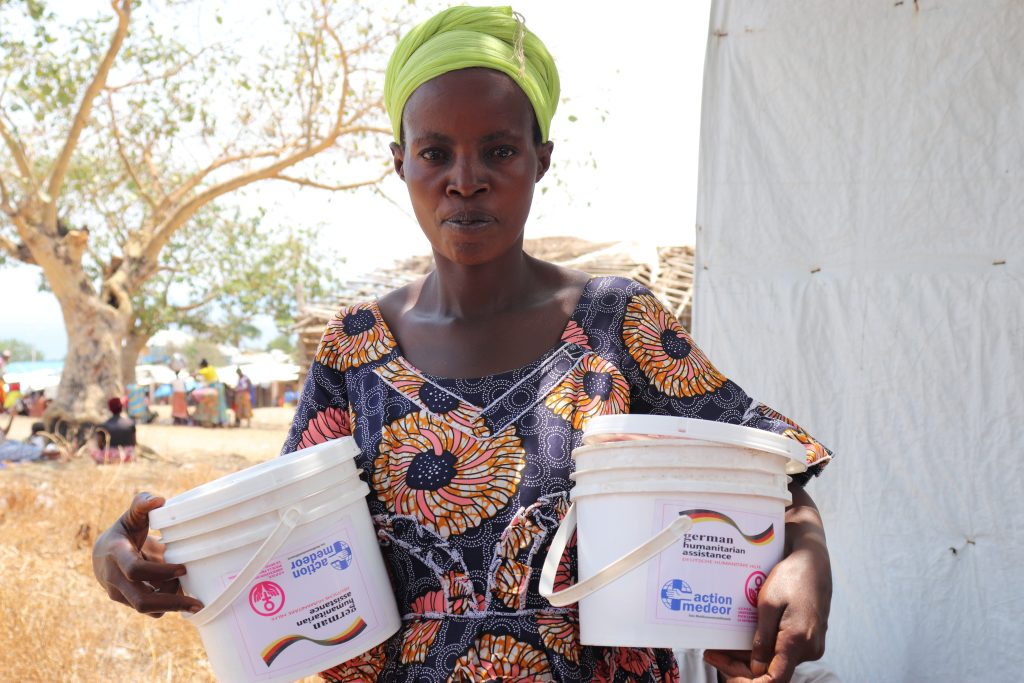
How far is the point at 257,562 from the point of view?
1.23 meters

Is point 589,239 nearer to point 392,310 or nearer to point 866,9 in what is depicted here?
point 866,9

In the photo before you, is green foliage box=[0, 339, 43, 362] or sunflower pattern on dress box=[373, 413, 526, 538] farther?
green foliage box=[0, 339, 43, 362]

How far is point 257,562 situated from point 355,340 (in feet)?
1.54

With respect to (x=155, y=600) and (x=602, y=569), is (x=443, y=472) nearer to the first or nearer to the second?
(x=602, y=569)

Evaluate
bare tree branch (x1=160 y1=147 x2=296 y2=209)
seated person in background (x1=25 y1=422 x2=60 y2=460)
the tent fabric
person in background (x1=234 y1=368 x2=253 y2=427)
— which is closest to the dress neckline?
the tent fabric

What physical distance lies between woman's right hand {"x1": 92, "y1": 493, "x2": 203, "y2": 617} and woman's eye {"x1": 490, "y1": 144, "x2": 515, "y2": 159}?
0.70 metres

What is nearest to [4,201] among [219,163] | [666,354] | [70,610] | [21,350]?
[219,163]

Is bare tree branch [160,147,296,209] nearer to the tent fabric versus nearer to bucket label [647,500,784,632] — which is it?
the tent fabric

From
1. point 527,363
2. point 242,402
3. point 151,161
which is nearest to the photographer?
point 527,363

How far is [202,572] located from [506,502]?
435 millimetres

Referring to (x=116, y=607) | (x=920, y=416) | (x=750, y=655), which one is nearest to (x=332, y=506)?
(x=750, y=655)

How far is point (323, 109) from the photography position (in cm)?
1235

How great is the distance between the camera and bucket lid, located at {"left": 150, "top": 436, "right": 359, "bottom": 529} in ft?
4.08

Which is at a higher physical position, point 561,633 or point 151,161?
point 151,161
